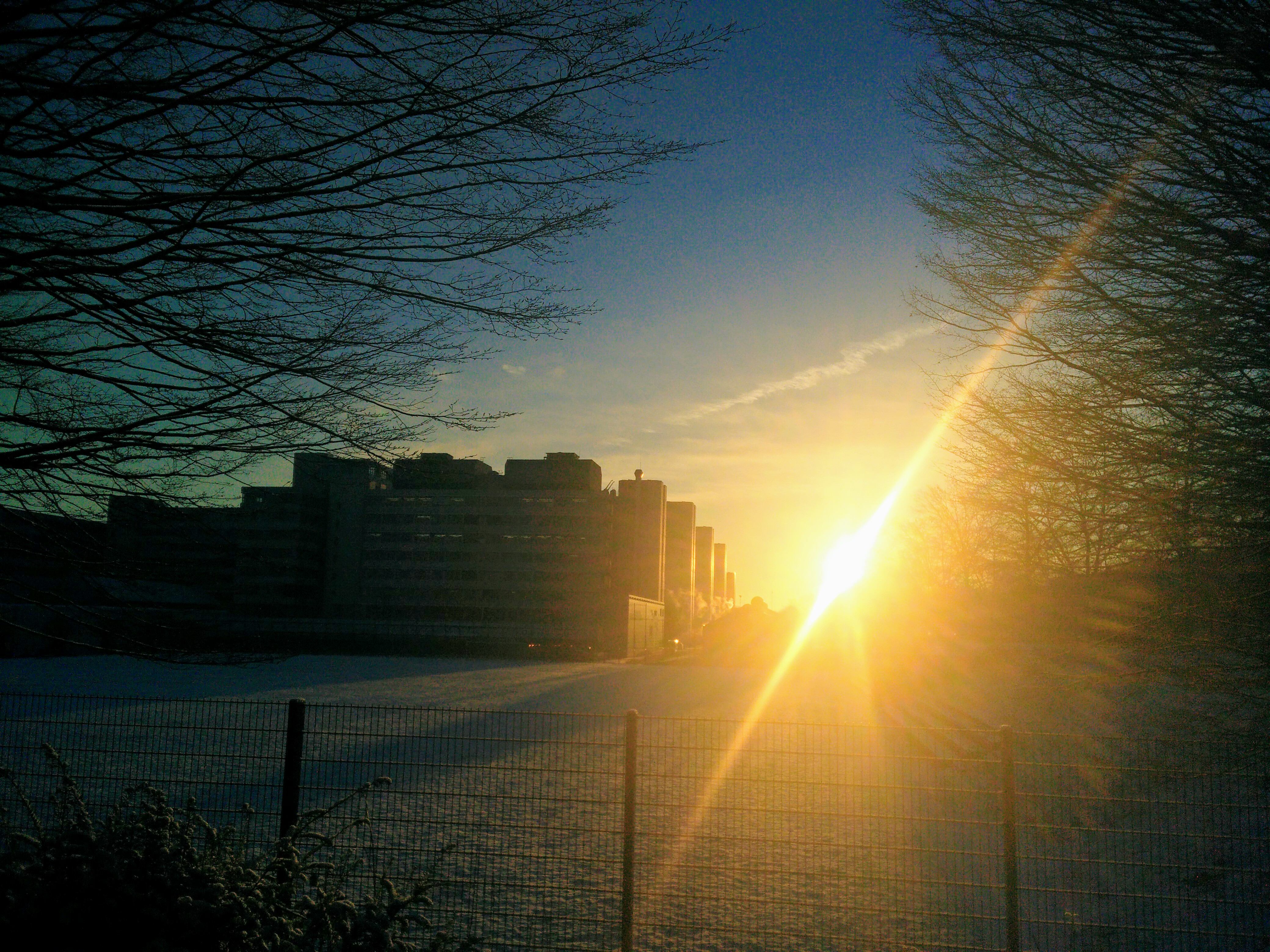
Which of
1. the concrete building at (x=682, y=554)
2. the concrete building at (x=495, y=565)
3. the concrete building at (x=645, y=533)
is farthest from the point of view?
the concrete building at (x=682, y=554)

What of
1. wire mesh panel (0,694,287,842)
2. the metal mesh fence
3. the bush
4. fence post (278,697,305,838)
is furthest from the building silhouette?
the bush

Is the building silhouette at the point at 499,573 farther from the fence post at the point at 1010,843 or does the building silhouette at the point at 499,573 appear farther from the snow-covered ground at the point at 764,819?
the fence post at the point at 1010,843

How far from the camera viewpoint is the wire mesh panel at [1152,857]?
4855 millimetres

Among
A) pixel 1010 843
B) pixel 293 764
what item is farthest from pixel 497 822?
pixel 1010 843

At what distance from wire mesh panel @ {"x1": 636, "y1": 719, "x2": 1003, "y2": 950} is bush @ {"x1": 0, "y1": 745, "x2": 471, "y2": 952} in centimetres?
162

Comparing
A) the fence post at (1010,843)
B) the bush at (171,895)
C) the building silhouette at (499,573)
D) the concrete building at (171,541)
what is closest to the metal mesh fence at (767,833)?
the fence post at (1010,843)

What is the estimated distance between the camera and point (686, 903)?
606 centimetres

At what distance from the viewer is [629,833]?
4848mm

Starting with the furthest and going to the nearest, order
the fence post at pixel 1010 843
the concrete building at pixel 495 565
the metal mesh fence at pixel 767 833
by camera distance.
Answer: the concrete building at pixel 495 565
the metal mesh fence at pixel 767 833
the fence post at pixel 1010 843

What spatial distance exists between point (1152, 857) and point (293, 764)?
665 centimetres

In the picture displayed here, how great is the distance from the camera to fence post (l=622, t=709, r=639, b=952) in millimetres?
4805

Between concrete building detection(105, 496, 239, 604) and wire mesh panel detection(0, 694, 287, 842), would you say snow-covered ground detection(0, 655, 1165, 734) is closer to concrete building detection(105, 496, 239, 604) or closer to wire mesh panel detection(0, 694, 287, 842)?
wire mesh panel detection(0, 694, 287, 842)

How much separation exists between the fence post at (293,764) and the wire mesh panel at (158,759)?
0.09m

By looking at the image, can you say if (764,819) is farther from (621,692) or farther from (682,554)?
(682,554)
